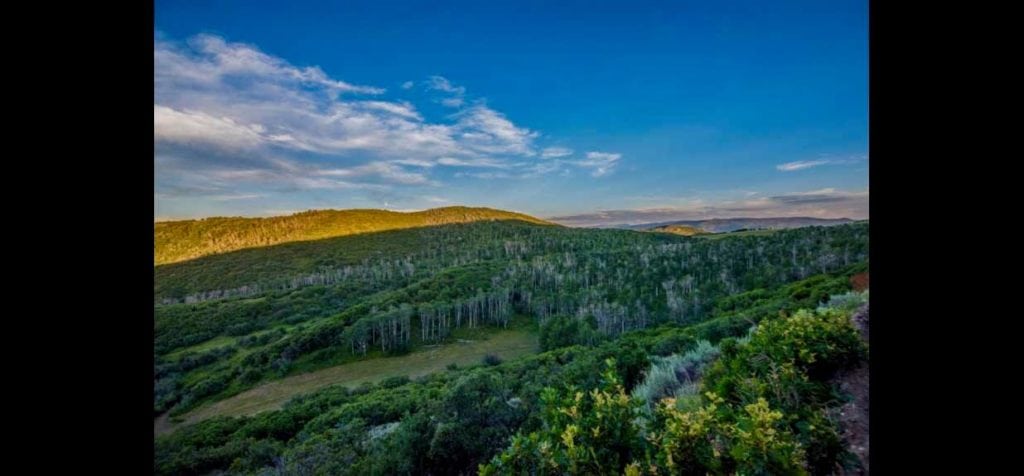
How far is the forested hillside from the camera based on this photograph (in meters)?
2.55

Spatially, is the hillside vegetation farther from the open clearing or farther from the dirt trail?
the dirt trail

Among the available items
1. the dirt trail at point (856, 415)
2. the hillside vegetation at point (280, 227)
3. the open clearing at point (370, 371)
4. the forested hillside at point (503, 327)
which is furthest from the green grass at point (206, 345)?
the dirt trail at point (856, 415)

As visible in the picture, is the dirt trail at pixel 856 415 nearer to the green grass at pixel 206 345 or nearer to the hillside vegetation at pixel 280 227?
the green grass at pixel 206 345

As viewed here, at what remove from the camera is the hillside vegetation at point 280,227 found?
59209 mm

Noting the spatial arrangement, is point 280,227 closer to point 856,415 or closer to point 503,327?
point 503,327

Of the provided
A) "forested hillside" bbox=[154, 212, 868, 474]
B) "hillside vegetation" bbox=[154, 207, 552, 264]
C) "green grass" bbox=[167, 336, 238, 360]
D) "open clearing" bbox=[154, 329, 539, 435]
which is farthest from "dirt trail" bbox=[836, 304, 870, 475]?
"hillside vegetation" bbox=[154, 207, 552, 264]

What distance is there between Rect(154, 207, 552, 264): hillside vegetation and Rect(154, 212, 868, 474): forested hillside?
2.54 meters

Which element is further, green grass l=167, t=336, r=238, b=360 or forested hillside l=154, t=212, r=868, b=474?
→ green grass l=167, t=336, r=238, b=360

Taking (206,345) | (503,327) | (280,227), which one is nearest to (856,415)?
(503,327)

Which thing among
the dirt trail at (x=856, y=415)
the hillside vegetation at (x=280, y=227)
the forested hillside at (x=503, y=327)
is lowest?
the forested hillside at (x=503, y=327)

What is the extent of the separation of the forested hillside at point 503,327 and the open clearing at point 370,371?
138 centimetres

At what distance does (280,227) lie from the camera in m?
79.4

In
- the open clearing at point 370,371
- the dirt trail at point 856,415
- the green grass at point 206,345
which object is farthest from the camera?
the green grass at point 206,345
